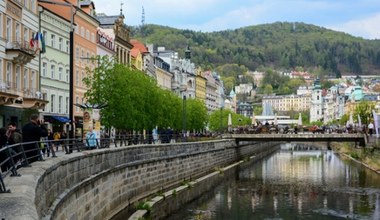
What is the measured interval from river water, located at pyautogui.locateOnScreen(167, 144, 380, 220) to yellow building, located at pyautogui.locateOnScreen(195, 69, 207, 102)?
90.6 meters

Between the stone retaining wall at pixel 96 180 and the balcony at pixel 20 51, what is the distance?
12.4m

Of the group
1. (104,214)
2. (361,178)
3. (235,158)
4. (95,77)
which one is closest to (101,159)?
(104,214)

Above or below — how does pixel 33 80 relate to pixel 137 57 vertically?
below

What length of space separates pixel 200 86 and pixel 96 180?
137862 millimetres

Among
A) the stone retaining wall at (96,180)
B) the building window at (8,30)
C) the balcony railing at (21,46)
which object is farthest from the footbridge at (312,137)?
the building window at (8,30)

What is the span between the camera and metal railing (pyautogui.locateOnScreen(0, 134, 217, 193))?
→ 14.1 meters

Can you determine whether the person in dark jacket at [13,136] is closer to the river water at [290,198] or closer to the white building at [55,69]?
the river water at [290,198]

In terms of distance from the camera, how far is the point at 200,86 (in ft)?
538

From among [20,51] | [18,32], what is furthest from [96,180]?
[18,32]

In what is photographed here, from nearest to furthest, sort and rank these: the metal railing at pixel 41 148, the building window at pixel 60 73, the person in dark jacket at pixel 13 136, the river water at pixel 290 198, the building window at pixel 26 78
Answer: the metal railing at pixel 41 148 < the person in dark jacket at pixel 13 136 < the river water at pixel 290 198 < the building window at pixel 26 78 < the building window at pixel 60 73

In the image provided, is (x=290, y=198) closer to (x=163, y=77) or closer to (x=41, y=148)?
(x=41, y=148)

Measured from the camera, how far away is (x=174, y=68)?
13500cm

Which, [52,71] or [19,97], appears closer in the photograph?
[19,97]

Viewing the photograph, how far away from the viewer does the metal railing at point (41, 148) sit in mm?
14150
